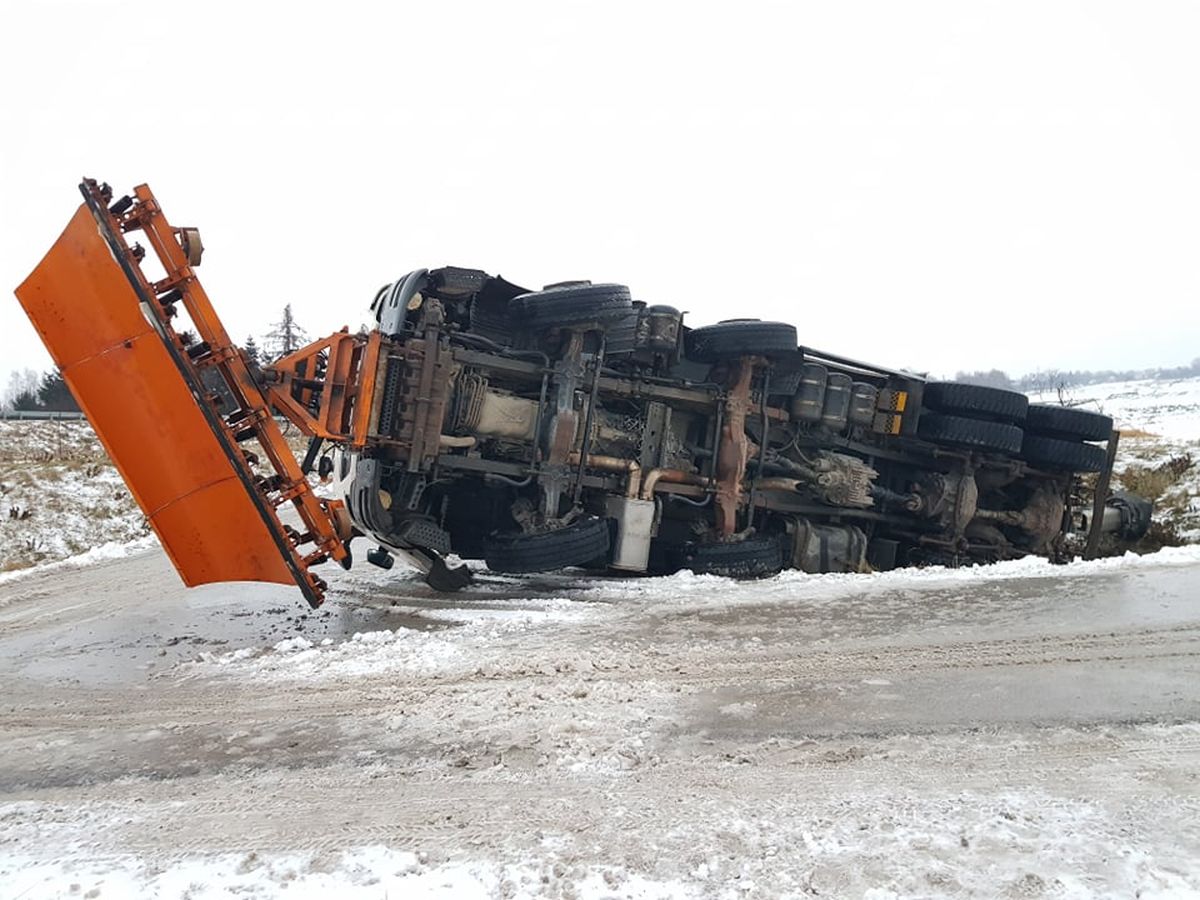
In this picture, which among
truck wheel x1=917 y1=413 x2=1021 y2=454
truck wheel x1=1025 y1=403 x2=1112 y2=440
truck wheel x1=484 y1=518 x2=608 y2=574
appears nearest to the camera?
truck wheel x1=484 y1=518 x2=608 y2=574

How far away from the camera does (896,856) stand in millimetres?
2145

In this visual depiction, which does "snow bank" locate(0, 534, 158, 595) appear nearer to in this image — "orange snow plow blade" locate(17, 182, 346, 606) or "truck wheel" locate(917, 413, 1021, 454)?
"orange snow plow blade" locate(17, 182, 346, 606)

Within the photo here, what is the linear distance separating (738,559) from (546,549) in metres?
1.65

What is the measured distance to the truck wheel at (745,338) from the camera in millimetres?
6566

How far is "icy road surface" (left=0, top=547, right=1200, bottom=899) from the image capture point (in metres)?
→ 2.14

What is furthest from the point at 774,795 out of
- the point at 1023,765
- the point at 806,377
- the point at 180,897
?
the point at 806,377

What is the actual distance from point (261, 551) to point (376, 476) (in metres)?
1.08

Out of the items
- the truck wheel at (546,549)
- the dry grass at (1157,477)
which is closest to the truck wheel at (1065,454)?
the dry grass at (1157,477)

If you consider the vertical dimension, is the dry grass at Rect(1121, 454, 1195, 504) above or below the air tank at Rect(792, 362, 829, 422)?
below

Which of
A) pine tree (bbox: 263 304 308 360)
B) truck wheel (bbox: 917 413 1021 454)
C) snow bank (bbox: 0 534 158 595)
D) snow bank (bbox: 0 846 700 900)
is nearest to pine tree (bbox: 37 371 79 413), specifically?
pine tree (bbox: 263 304 308 360)

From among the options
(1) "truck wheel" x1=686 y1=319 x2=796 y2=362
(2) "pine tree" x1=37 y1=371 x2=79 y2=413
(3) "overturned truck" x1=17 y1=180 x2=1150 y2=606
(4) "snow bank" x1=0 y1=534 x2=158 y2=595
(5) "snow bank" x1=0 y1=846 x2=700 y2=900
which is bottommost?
(2) "pine tree" x1=37 y1=371 x2=79 y2=413

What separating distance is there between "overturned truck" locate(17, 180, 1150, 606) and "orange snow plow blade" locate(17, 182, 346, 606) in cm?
1

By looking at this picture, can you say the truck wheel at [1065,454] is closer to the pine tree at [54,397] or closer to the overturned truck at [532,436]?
the overturned truck at [532,436]

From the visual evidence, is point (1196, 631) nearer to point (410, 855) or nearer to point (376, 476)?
point (410, 855)
